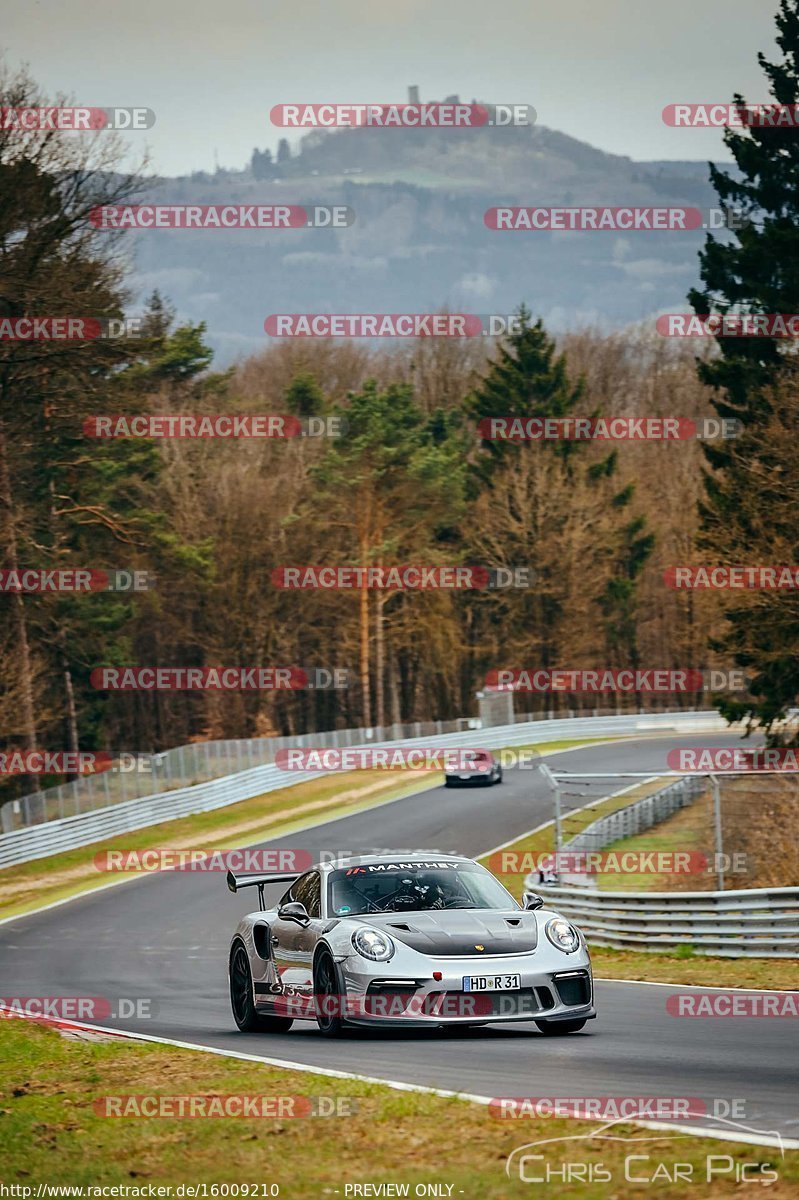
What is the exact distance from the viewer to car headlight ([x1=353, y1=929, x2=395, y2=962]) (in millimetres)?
10883

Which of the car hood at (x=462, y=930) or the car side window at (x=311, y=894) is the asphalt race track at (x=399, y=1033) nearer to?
the car hood at (x=462, y=930)

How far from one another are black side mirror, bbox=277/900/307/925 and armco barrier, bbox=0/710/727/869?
28.5 metres

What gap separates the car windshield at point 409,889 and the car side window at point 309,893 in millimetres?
136

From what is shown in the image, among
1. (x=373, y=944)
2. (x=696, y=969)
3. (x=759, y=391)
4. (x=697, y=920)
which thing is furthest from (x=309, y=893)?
(x=759, y=391)

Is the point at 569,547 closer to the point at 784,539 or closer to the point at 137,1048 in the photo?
the point at 784,539

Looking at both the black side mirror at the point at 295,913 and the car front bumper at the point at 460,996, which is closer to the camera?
the car front bumper at the point at 460,996

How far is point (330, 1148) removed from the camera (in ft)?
23.8

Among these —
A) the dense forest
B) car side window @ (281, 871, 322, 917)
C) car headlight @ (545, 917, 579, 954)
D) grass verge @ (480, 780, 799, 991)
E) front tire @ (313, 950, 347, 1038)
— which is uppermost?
the dense forest

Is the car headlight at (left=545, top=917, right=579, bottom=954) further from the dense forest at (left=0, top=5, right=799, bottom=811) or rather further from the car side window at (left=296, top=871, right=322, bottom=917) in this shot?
the dense forest at (left=0, top=5, right=799, bottom=811)

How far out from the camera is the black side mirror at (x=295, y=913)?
1190 centimetres

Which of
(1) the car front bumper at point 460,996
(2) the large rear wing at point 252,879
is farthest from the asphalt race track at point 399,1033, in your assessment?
(2) the large rear wing at point 252,879

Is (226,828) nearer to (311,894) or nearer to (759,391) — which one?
(759,391)

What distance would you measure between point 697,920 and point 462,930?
9.67 meters

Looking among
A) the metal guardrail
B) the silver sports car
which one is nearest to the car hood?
the silver sports car
